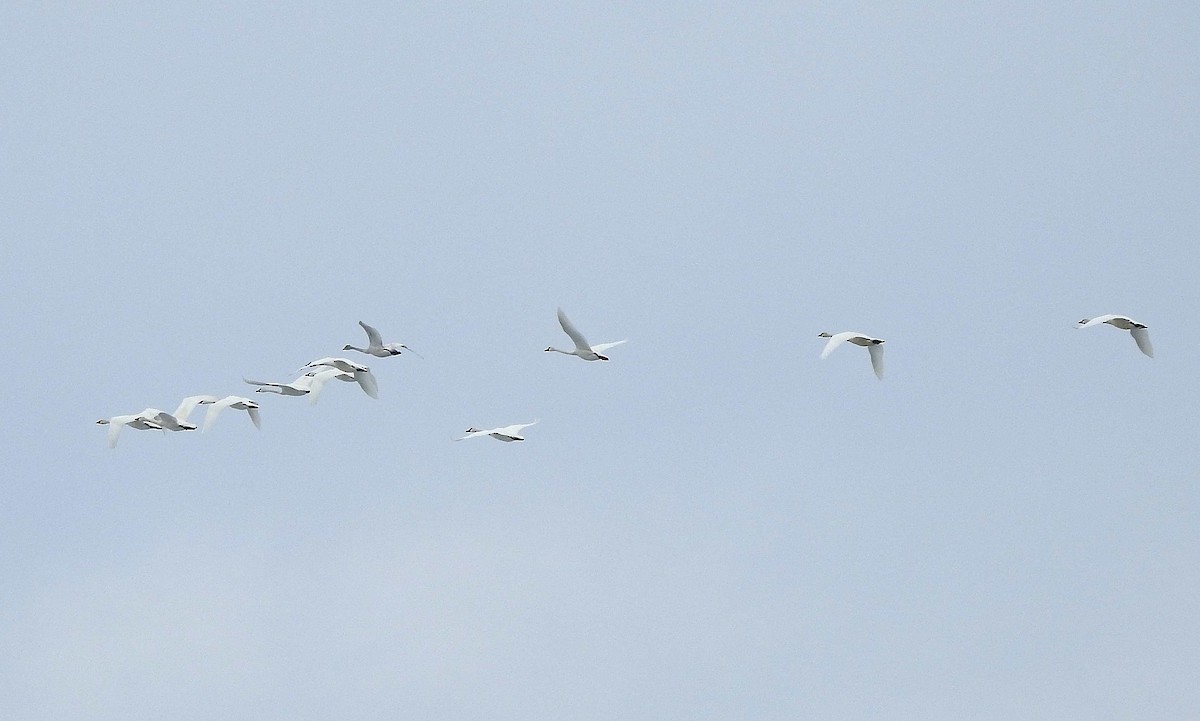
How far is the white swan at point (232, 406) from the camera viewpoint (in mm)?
69262

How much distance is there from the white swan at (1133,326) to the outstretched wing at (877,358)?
256 inches

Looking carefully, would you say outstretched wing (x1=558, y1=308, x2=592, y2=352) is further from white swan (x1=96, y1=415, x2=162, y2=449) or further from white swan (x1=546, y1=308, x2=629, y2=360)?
white swan (x1=96, y1=415, x2=162, y2=449)

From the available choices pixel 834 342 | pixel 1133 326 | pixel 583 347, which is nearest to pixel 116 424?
pixel 583 347

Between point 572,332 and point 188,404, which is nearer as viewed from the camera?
point 572,332

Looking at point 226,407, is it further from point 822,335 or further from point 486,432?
point 822,335

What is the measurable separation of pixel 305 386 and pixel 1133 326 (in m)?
27.7

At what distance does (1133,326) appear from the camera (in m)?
70.8

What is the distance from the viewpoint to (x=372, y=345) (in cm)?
7562

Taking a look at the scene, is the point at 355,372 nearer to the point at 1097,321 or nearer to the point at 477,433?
the point at 477,433

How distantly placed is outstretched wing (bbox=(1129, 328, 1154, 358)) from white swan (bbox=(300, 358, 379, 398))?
2483 centimetres

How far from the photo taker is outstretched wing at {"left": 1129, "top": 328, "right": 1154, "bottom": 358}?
69.9 metres

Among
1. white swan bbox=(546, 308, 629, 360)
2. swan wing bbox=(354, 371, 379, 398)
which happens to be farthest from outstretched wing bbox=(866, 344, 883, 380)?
swan wing bbox=(354, 371, 379, 398)

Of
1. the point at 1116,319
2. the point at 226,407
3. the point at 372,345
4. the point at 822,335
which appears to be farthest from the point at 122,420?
the point at 1116,319

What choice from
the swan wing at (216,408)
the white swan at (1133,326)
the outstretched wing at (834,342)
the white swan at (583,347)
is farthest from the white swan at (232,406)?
the white swan at (1133,326)
